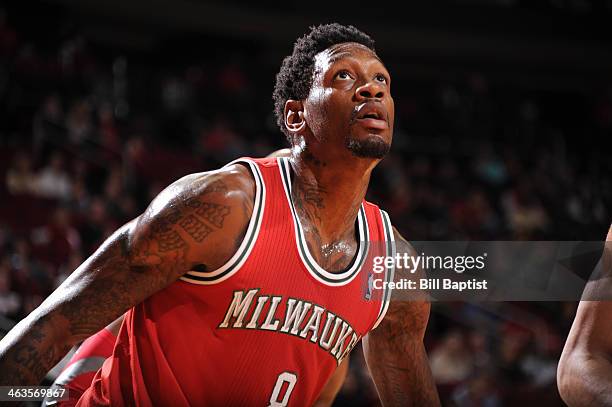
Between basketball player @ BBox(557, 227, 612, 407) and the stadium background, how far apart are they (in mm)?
4297

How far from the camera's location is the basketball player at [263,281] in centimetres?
235

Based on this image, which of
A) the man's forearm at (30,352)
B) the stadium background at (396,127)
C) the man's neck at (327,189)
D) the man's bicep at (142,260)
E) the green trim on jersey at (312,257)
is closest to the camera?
the man's forearm at (30,352)

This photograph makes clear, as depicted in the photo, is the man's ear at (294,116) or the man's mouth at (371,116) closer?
the man's mouth at (371,116)

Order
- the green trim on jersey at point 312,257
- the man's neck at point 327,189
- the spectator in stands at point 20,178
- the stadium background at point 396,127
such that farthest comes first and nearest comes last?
1. the spectator in stands at point 20,178
2. the stadium background at point 396,127
3. the man's neck at point 327,189
4. the green trim on jersey at point 312,257

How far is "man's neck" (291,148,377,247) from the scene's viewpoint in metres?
2.78

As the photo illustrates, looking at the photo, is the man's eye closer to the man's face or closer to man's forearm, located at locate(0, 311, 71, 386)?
the man's face

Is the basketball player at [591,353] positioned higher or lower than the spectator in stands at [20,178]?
lower

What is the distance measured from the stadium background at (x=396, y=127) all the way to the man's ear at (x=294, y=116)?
3.71 meters

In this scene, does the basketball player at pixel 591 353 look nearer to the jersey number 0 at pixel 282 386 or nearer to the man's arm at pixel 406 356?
the man's arm at pixel 406 356

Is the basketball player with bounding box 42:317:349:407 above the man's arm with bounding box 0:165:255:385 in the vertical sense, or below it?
below

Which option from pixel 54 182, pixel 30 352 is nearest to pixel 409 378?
pixel 30 352

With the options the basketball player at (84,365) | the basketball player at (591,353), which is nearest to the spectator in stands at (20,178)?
the basketball player at (84,365)

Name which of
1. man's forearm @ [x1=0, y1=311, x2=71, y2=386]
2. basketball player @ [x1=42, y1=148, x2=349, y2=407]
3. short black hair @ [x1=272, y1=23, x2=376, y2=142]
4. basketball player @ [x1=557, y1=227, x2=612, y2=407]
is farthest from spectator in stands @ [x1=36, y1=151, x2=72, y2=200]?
basketball player @ [x1=557, y1=227, x2=612, y2=407]

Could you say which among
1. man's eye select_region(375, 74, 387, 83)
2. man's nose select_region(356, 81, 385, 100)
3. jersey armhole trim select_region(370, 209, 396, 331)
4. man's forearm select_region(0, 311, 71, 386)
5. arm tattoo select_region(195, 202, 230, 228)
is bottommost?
man's forearm select_region(0, 311, 71, 386)
